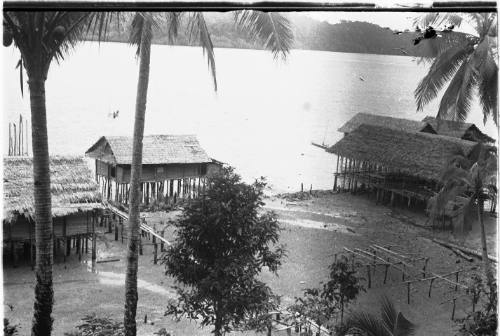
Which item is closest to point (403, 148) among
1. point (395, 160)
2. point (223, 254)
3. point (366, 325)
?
point (395, 160)

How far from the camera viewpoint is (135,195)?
4215 mm

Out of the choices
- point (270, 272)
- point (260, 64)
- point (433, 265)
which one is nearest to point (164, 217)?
point (270, 272)

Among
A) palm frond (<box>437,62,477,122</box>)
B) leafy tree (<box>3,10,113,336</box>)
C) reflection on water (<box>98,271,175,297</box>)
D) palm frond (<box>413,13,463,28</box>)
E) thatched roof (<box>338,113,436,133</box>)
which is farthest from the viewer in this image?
palm frond (<box>437,62,477,122</box>)

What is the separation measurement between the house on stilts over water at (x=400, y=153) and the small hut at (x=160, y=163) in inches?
42.8

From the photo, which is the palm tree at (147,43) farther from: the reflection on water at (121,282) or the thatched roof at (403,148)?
the thatched roof at (403,148)

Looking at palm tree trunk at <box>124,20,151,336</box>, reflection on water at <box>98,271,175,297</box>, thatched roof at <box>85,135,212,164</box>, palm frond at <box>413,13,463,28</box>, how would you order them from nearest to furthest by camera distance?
palm frond at <box>413,13,463,28</box> < palm tree trunk at <box>124,20,151,336</box> < reflection on water at <box>98,271,175,297</box> < thatched roof at <box>85,135,212,164</box>

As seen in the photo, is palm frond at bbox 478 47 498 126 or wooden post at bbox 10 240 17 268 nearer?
palm frond at bbox 478 47 498 126

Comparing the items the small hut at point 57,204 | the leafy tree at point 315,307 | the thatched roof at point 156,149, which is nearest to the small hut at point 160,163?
the thatched roof at point 156,149

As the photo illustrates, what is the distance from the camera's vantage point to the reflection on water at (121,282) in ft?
13.1

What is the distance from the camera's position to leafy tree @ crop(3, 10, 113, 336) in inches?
136

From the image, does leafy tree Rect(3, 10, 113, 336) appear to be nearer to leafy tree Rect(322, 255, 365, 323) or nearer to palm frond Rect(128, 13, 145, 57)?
palm frond Rect(128, 13, 145, 57)

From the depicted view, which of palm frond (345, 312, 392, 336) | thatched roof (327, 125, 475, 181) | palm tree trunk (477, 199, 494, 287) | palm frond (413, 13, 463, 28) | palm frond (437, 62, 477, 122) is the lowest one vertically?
palm frond (345, 312, 392, 336)

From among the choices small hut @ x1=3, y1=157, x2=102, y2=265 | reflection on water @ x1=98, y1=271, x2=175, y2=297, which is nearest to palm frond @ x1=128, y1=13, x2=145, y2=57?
small hut @ x1=3, y1=157, x2=102, y2=265

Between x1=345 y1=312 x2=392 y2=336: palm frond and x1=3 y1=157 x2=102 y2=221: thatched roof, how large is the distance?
230 cm
